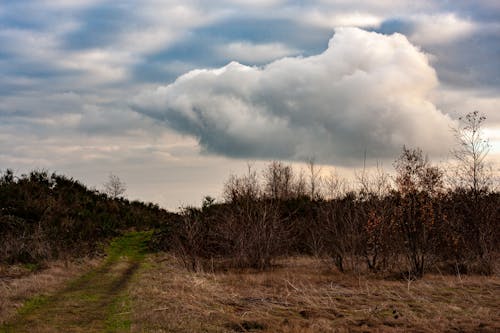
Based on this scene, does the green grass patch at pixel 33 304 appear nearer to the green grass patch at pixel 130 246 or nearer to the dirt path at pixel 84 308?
the dirt path at pixel 84 308

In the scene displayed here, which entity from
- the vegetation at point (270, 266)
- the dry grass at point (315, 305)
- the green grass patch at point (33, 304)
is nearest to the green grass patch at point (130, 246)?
the vegetation at point (270, 266)

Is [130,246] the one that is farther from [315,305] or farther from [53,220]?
[315,305]

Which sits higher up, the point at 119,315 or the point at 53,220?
the point at 53,220

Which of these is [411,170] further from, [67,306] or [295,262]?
[67,306]

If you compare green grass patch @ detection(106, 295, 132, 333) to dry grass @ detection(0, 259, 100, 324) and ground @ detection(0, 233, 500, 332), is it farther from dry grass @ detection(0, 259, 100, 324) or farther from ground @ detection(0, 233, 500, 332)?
dry grass @ detection(0, 259, 100, 324)

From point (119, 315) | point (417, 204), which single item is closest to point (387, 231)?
point (417, 204)

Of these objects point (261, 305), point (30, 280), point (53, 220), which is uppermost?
point (53, 220)

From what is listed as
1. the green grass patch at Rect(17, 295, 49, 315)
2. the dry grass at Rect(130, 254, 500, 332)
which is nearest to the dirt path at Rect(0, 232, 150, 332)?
the green grass patch at Rect(17, 295, 49, 315)

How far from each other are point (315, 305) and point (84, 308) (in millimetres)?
6158

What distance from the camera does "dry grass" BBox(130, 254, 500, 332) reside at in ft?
36.0

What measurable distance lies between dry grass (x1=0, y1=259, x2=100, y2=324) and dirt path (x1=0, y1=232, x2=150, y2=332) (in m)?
0.32

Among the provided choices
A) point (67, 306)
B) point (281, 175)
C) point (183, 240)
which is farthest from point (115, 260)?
point (281, 175)

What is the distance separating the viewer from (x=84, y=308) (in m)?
14.1

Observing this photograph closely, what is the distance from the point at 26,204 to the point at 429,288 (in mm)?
23598
